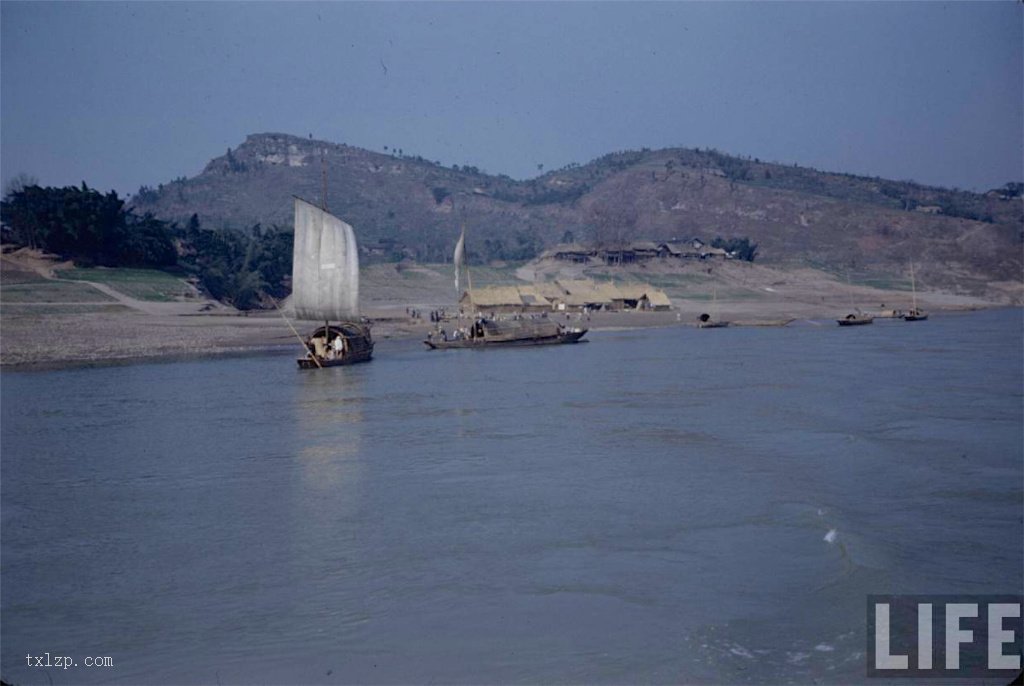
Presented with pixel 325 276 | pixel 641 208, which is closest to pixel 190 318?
pixel 325 276

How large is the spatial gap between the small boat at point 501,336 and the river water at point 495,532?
19.1m

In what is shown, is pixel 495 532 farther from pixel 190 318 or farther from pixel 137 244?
pixel 137 244

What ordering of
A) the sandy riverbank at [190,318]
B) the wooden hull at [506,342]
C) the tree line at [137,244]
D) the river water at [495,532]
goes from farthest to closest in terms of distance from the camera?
the tree line at [137,244] < the wooden hull at [506,342] < the sandy riverbank at [190,318] < the river water at [495,532]

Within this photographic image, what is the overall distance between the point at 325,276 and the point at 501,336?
434 inches

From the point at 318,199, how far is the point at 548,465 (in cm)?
14139

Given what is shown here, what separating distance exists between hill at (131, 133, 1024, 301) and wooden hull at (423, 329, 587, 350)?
163ft

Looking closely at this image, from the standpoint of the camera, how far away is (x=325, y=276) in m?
40.1

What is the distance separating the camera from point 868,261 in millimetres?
105875

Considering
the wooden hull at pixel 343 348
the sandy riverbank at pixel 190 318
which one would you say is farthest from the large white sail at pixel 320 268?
the sandy riverbank at pixel 190 318

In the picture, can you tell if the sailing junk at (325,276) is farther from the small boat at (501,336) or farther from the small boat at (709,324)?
the small boat at (709,324)

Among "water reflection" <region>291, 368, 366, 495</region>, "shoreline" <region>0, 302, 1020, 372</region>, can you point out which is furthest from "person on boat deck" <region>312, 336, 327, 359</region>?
"shoreline" <region>0, 302, 1020, 372</region>

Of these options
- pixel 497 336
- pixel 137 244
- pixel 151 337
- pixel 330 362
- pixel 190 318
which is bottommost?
pixel 330 362

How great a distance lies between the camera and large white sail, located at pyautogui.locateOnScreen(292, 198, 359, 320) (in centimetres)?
3978

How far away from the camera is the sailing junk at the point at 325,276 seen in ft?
129
